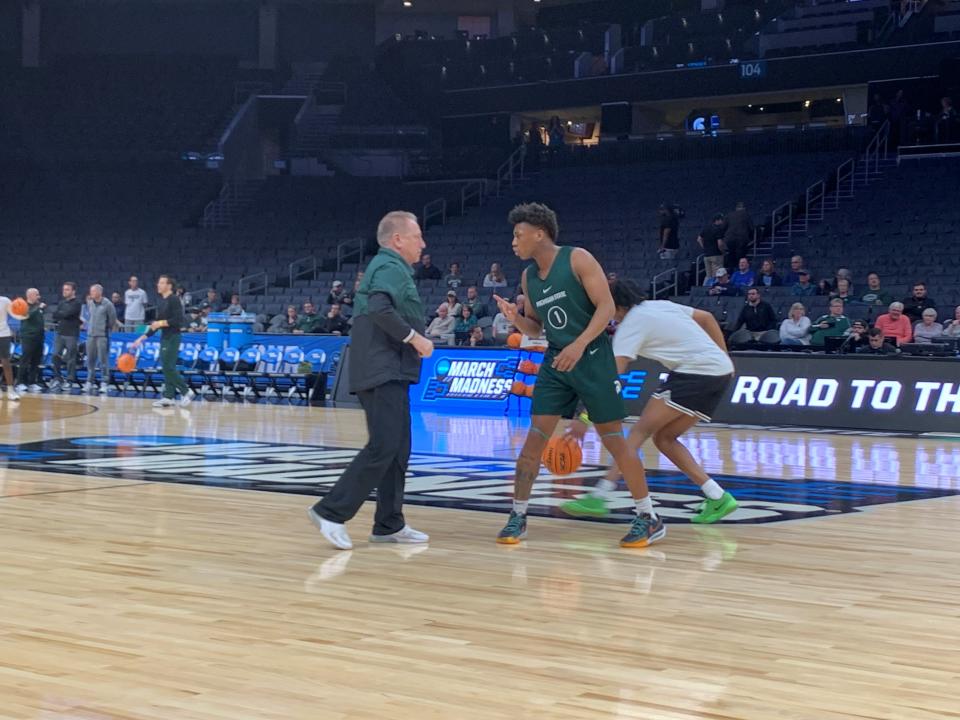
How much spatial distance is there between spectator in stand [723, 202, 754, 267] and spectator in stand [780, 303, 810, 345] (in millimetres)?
6122

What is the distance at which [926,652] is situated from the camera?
15.9ft

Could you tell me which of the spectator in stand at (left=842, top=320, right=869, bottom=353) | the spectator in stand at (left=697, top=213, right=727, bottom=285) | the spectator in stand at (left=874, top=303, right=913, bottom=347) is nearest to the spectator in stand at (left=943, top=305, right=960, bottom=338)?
the spectator in stand at (left=874, top=303, right=913, bottom=347)

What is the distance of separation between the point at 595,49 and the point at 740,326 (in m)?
19.5

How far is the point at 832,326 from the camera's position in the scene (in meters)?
19.7

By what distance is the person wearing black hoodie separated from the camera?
2533 cm

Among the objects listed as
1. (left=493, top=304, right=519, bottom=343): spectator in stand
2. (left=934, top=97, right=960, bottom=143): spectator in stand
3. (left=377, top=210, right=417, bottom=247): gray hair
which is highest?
(left=934, top=97, right=960, bottom=143): spectator in stand

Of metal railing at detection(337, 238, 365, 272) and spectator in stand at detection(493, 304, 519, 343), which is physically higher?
metal railing at detection(337, 238, 365, 272)

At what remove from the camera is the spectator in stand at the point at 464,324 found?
2261 cm

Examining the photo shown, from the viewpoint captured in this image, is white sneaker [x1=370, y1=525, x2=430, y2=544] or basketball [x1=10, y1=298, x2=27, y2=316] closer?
white sneaker [x1=370, y1=525, x2=430, y2=544]

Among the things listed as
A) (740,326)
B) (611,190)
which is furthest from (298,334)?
(611,190)

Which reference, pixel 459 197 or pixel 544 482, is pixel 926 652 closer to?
pixel 544 482

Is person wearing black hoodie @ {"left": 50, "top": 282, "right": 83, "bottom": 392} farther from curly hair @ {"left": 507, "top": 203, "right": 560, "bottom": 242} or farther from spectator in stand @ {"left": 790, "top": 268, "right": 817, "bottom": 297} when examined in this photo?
curly hair @ {"left": 507, "top": 203, "right": 560, "bottom": 242}

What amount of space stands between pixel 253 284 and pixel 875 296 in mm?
16573

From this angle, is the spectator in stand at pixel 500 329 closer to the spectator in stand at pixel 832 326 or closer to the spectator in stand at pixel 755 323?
the spectator in stand at pixel 755 323
